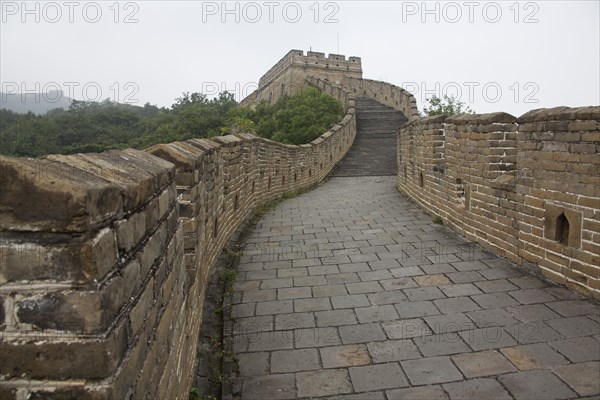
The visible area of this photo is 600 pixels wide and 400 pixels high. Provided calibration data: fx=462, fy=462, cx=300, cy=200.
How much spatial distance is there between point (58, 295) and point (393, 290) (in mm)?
3836

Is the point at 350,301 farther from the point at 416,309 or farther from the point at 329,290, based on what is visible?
the point at 416,309

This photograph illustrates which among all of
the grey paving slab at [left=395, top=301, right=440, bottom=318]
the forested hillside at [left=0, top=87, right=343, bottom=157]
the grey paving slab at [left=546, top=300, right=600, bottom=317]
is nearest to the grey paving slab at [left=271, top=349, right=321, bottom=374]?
the grey paving slab at [left=395, top=301, right=440, bottom=318]

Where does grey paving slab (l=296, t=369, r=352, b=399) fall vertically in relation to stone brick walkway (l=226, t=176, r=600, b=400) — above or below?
below

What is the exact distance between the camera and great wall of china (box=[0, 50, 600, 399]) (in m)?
1.17

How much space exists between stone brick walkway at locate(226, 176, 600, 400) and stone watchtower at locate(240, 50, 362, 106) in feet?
100

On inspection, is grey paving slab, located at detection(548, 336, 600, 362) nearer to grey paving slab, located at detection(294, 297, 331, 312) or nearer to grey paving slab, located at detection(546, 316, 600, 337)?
grey paving slab, located at detection(546, 316, 600, 337)

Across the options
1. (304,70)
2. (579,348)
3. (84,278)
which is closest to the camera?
(84,278)

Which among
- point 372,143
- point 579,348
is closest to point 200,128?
point 372,143

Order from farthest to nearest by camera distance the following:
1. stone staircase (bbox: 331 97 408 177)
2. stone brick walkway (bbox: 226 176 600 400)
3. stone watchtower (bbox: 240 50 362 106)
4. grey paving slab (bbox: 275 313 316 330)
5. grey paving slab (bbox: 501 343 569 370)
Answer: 1. stone watchtower (bbox: 240 50 362 106)
2. stone staircase (bbox: 331 97 408 177)
3. grey paving slab (bbox: 275 313 316 330)
4. grey paving slab (bbox: 501 343 569 370)
5. stone brick walkway (bbox: 226 176 600 400)

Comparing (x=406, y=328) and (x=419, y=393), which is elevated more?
(x=406, y=328)

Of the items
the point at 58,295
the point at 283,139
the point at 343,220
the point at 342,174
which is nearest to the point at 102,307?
the point at 58,295

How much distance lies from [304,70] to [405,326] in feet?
114

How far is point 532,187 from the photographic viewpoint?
16.1ft

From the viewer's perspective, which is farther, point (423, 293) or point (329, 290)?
point (329, 290)
